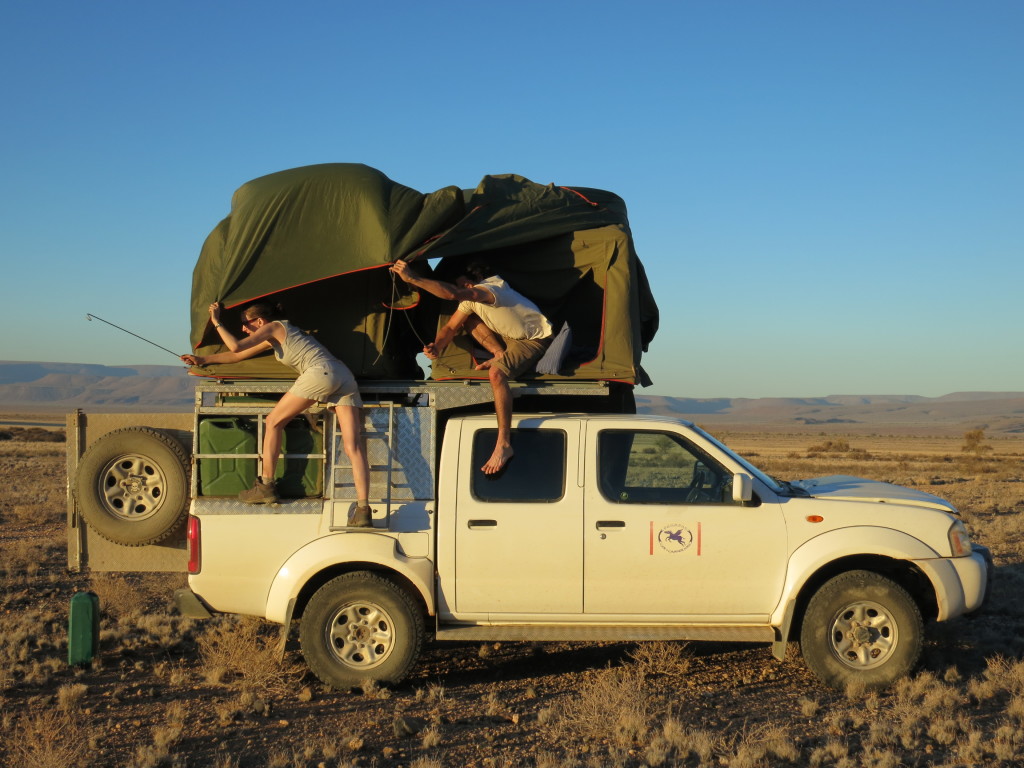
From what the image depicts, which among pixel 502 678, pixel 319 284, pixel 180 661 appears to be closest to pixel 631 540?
pixel 502 678

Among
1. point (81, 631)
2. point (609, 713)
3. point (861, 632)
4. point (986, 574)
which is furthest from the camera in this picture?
point (81, 631)

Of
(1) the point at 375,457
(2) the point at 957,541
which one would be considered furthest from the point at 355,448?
(2) the point at 957,541

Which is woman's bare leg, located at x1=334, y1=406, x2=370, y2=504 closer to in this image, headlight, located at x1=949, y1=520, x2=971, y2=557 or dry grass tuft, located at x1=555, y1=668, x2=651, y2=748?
dry grass tuft, located at x1=555, y1=668, x2=651, y2=748

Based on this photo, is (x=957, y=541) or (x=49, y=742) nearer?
(x=49, y=742)

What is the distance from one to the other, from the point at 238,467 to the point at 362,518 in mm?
943

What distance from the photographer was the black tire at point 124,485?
678 cm

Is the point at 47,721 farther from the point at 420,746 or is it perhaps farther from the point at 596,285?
the point at 596,285

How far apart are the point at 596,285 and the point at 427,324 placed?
1355 mm

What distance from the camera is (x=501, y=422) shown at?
655 centimetres

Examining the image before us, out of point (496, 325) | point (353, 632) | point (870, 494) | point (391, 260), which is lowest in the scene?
point (353, 632)

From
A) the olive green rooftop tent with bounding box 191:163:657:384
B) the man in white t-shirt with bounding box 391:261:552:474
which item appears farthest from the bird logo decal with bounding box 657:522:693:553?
the man in white t-shirt with bounding box 391:261:552:474

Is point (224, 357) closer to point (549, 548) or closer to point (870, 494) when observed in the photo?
point (549, 548)

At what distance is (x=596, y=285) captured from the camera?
24.6 ft

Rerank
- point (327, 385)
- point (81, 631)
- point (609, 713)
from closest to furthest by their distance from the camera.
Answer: point (609, 713), point (327, 385), point (81, 631)
